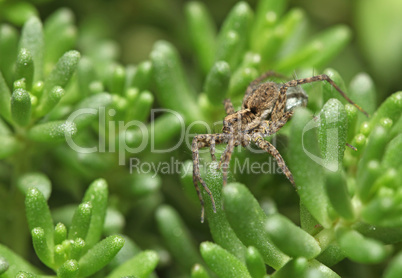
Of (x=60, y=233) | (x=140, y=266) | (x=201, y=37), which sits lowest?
(x=140, y=266)

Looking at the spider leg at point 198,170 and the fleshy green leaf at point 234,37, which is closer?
the spider leg at point 198,170

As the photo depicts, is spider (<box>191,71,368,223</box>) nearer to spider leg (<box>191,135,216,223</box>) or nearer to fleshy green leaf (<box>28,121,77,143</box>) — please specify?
spider leg (<box>191,135,216,223</box>)

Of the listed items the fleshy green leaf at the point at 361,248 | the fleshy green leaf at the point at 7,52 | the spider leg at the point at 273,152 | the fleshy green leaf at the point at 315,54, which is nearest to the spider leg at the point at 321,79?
the fleshy green leaf at the point at 315,54

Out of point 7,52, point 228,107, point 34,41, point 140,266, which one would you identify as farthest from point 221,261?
point 7,52

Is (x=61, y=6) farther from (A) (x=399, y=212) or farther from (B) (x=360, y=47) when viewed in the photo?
(A) (x=399, y=212)

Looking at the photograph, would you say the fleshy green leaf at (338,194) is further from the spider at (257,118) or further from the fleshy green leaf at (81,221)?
the fleshy green leaf at (81,221)

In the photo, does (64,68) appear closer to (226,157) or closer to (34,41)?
(34,41)

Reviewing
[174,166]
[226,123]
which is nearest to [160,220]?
[174,166]
